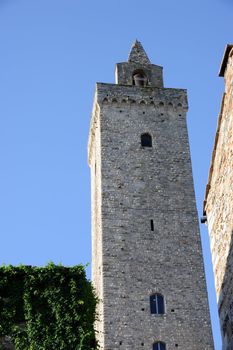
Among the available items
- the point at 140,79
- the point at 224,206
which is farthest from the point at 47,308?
the point at 140,79

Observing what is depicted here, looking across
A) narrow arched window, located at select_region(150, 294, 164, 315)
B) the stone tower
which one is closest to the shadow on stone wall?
the stone tower

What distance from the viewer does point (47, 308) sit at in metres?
20.3

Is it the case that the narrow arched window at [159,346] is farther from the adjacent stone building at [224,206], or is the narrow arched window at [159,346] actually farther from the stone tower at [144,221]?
the adjacent stone building at [224,206]

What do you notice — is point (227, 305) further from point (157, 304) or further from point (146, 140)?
point (146, 140)

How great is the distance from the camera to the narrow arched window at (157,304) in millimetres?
26203

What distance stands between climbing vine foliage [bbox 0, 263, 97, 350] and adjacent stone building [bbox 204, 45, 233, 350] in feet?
12.9

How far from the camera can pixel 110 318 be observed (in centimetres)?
2566

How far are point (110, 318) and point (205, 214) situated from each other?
200 inches

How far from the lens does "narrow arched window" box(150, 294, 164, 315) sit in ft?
86.0

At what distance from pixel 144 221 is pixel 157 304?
11.5ft

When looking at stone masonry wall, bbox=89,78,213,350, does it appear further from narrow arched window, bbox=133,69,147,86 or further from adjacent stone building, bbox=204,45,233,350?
adjacent stone building, bbox=204,45,233,350

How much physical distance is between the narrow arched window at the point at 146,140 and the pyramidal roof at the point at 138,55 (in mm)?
5253

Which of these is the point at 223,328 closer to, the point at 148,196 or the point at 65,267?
the point at 65,267

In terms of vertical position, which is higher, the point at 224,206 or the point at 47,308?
the point at 224,206
